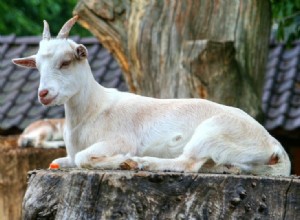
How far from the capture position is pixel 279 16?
10969 millimetres

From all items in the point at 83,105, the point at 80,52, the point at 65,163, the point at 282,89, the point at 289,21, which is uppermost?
the point at 80,52

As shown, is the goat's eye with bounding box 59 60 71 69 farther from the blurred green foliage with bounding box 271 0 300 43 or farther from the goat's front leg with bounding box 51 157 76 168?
the blurred green foliage with bounding box 271 0 300 43

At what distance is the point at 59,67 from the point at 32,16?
64.1 ft

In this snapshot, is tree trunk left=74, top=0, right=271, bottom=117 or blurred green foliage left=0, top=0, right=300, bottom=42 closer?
tree trunk left=74, top=0, right=271, bottom=117

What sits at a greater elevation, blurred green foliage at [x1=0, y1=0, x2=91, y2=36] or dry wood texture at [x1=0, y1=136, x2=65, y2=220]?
dry wood texture at [x1=0, y1=136, x2=65, y2=220]

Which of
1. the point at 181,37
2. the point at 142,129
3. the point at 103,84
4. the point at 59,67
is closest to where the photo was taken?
the point at 59,67

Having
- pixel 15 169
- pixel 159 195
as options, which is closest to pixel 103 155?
pixel 159 195

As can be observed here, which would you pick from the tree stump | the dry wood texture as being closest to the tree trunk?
the dry wood texture

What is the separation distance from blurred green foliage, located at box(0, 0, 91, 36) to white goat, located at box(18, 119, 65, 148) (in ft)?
37.4

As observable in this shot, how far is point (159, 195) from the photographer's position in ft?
15.5

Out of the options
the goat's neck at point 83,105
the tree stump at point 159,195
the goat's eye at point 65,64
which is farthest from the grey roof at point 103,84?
the tree stump at point 159,195

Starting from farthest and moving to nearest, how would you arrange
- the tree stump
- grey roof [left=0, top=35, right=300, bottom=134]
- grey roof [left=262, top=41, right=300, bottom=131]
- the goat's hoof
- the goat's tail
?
grey roof [left=0, top=35, right=300, bottom=134], grey roof [left=262, top=41, right=300, bottom=131], the goat's tail, the goat's hoof, the tree stump

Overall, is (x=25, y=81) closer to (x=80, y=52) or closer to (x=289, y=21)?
(x=289, y=21)

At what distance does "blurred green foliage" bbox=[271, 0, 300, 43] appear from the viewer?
985 centimetres
